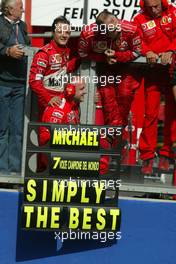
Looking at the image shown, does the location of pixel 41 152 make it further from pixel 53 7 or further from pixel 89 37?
pixel 53 7

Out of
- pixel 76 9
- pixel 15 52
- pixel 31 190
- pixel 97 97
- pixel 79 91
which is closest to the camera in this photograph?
pixel 31 190

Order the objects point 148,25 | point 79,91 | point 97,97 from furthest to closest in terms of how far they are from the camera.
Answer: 1. point 148,25
2. point 97,97
3. point 79,91

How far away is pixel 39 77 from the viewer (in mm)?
4961

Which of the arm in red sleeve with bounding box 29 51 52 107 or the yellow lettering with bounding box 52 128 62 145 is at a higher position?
the arm in red sleeve with bounding box 29 51 52 107

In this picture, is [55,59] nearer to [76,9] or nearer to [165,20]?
[165,20]

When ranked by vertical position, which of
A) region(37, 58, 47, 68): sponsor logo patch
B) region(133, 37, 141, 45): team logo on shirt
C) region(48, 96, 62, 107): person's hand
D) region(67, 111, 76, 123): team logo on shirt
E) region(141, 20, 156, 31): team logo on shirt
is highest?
region(141, 20, 156, 31): team logo on shirt

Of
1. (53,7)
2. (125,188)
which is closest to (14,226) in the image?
(125,188)

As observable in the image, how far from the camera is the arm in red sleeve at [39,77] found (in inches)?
195

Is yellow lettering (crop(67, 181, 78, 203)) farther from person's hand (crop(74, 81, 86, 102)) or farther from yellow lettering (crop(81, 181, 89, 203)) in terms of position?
person's hand (crop(74, 81, 86, 102))

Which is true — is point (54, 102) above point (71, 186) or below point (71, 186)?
above

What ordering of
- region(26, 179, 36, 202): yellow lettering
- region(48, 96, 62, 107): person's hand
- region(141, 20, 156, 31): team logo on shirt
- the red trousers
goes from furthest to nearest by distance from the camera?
region(141, 20, 156, 31): team logo on shirt → the red trousers → region(48, 96, 62, 107): person's hand → region(26, 179, 36, 202): yellow lettering

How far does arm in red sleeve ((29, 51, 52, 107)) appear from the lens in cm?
496

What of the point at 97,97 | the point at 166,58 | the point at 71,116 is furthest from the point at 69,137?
the point at 166,58

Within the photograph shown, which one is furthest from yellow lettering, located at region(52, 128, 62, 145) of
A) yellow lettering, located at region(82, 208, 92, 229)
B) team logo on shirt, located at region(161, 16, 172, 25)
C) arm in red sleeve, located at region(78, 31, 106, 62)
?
team logo on shirt, located at region(161, 16, 172, 25)
